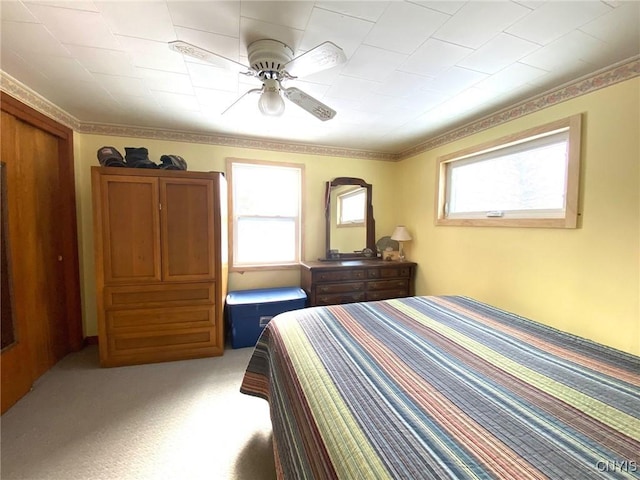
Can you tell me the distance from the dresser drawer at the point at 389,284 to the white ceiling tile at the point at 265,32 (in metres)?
2.53

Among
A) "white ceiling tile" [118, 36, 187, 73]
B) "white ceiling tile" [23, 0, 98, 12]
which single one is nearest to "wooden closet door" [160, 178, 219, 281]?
"white ceiling tile" [118, 36, 187, 73]

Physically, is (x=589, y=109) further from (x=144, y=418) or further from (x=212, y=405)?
(x=144, y=418)

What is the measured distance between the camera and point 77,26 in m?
1.39

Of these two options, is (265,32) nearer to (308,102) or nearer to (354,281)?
(308,102)

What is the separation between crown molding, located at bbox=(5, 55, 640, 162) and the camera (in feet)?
5.73

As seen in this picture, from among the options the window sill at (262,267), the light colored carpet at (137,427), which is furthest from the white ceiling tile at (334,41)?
the light colored carpet at (137,427)

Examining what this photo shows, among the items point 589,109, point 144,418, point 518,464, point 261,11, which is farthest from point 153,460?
point 589,109

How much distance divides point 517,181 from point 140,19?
9.53 ft

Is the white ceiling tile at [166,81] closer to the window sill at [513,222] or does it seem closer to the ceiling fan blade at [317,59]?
the ceiling fan blade at [317,59]

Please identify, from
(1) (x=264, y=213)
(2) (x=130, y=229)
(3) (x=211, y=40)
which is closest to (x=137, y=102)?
(2) (x=130, y=229)

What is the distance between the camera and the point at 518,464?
2.17 ft

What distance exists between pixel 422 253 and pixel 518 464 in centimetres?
288

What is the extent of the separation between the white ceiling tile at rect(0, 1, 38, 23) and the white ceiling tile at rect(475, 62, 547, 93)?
2.63m

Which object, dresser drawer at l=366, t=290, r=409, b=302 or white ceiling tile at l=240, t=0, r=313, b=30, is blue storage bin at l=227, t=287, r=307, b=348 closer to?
dresser drawer at l=366, t=290, r=409, b=302
